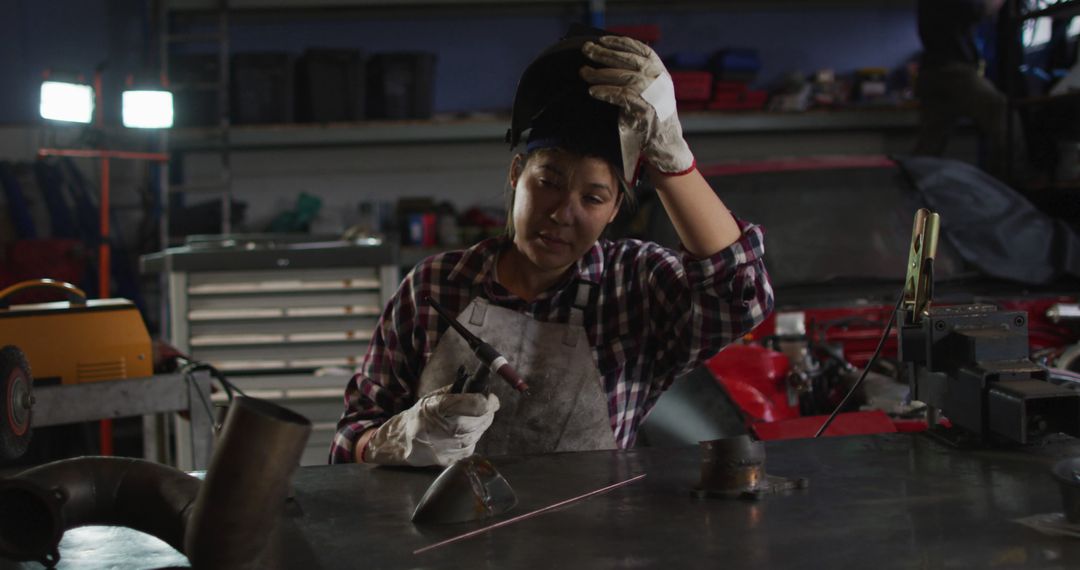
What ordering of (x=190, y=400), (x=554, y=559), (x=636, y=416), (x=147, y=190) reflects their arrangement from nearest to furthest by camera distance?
(x=554, y=559) → (x=636, y=416) → (x=190, y=400) → (x=147, y=190)

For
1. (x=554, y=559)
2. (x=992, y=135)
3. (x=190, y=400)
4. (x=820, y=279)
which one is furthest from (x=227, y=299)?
(x=992, y=135)

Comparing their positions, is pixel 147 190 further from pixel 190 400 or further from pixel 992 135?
pixel 992 135

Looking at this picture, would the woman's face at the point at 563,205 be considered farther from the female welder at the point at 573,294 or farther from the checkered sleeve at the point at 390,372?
the checkered sleeve at the point at 390,372

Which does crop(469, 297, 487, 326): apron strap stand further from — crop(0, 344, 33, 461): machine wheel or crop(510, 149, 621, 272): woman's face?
crop(0, 344, 33, 461): machine wheel

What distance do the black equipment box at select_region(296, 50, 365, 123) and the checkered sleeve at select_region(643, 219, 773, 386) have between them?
4392 mm

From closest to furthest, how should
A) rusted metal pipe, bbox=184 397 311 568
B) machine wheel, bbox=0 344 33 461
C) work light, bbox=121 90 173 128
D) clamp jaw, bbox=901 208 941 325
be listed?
rusted metal pipe, bbox=184 397 311 568, machine wheel, bbox=0 344 33 461, clamp jaw, bbox=901 208 941 325, work light, bbox=121 90 173 128

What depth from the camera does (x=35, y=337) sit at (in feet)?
7.36

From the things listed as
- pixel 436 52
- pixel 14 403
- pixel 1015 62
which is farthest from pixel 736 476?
pixel 436 52

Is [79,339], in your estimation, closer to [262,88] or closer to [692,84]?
[262,88]

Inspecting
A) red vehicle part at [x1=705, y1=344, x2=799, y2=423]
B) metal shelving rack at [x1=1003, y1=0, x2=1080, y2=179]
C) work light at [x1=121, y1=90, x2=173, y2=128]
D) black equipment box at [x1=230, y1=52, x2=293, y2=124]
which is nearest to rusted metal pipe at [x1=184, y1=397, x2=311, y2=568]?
red vehicle part at [x1=705, y1=344, x2=799, y2=423]

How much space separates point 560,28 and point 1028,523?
19.1 ft

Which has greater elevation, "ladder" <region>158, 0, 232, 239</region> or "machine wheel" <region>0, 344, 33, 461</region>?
"ladder" <region>158, 0, 232, 239</region>

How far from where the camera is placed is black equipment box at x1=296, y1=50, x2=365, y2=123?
19.0ft

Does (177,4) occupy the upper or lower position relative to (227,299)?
upper
